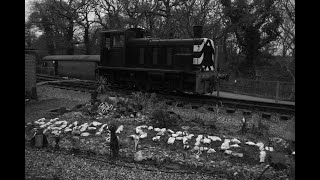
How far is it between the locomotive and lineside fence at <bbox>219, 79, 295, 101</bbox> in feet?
10.2

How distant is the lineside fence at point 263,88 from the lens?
1400 cm

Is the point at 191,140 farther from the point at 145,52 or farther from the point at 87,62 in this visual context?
the point at 87,62

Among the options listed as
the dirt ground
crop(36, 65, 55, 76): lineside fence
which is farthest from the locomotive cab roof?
crop(36, 65, 55, 76): lineside fence

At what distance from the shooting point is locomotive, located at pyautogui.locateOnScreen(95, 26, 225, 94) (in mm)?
13227

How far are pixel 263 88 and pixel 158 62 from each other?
558 cm

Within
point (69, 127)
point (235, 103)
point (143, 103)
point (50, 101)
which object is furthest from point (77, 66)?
point (69, 127)

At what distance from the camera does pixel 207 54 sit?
13.8 m

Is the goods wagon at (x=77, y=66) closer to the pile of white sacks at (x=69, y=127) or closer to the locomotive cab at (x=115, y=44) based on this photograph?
the locomotive cab at (x=115, y=44)

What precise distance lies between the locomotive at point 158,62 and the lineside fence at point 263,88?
3107 millimetres

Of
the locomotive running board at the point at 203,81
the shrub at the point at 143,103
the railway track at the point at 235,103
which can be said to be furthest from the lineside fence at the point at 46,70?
the shrub at the point at 143,103

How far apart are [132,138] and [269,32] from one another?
686 inches

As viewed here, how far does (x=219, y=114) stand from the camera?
10531 mm

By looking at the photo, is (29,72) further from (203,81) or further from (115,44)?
(203,81)
